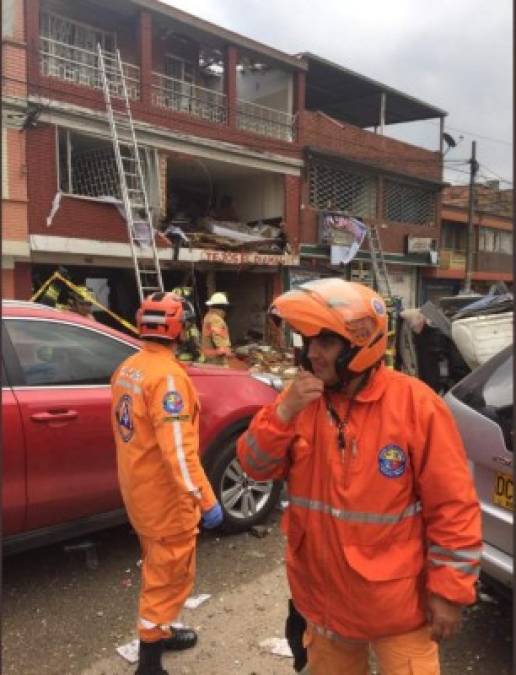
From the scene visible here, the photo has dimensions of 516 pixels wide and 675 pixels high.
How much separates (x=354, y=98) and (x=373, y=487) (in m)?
22.0

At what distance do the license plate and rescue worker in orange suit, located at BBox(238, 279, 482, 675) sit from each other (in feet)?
3.30

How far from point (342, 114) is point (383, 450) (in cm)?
2350

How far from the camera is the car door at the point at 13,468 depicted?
311 cm

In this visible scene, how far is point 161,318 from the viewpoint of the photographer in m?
2.75

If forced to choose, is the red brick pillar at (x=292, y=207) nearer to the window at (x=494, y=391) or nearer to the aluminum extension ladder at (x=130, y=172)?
the aluminum extension ladder at (x=130, y=172)

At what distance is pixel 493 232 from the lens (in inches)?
1115

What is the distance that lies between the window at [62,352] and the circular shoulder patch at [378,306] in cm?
225

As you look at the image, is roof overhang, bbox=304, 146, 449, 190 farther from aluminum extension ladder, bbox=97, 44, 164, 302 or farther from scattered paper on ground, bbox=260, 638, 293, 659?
scattered paper on ground, bbox=260, 638, 293, 659

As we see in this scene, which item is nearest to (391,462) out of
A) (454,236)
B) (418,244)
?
(418,244)

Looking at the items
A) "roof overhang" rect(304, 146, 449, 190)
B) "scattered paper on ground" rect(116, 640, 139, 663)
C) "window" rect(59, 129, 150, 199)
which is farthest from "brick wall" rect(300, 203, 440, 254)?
"scattered paper on ground" rect(116, 640, 139, 663)

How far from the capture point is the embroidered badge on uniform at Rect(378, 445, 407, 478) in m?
1.71

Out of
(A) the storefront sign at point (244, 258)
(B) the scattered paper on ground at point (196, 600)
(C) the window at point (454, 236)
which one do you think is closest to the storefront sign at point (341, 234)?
(A) the storefront sign at point (244, 258)

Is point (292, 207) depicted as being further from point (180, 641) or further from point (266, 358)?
point (180, 641)

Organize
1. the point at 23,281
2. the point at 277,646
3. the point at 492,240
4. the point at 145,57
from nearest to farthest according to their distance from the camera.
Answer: the point at 277,646 → the point at 23,281 → the point at 145,57 → the point at 492,240
